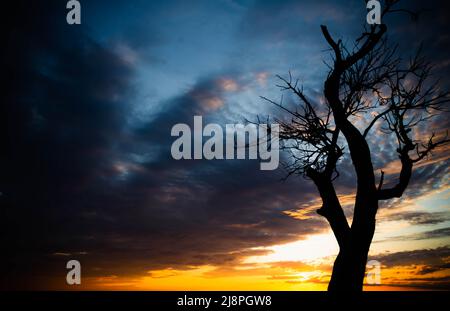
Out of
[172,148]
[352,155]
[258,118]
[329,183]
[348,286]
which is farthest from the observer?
[172,148]

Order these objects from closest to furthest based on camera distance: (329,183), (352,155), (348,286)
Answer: (348,286), (352,155), (329,183)

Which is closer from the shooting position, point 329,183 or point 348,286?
point 348,286

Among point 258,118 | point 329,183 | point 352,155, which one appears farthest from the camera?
point 258,118

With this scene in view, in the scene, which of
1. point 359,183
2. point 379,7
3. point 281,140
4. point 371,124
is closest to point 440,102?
point 371,124

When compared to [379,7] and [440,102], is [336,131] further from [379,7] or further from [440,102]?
[379,7]

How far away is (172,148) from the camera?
10750mm

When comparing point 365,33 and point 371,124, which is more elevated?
point 365,33

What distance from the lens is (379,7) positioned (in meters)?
7.77

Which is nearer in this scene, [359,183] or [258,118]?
[359,183]

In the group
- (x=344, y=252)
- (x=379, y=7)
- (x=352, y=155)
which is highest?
(x=379, y=7)

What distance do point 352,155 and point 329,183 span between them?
93 cm
